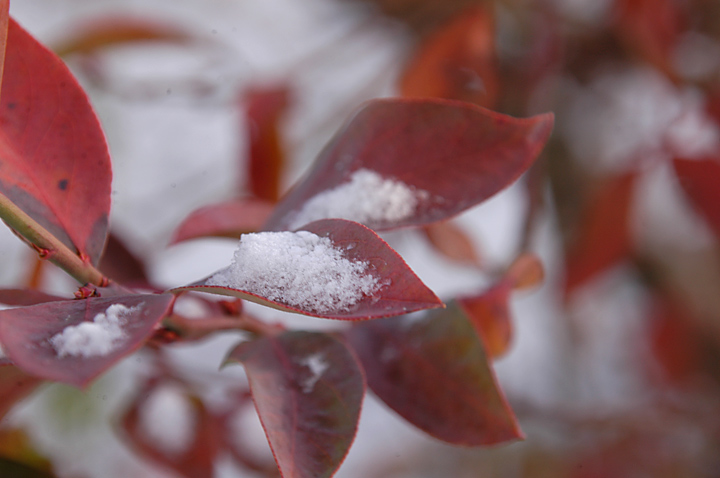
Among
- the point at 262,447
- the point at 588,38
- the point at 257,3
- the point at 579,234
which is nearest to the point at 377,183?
the point at 262,447

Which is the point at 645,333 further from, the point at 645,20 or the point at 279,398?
the point at 279,398

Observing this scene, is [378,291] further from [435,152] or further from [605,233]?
[605,233]

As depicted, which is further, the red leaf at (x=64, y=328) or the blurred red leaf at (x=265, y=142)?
the blurred red leaf at (x=265, y=142)

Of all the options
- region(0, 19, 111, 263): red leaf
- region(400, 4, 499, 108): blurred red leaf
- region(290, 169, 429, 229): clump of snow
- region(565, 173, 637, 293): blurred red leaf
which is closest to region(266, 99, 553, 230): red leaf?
region(290, 169, 429, 229): clump of snow

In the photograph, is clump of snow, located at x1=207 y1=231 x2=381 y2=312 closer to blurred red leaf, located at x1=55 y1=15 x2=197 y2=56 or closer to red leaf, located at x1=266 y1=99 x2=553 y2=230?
red leaf, located at x1=266 y1=99 x2=553 y2=230

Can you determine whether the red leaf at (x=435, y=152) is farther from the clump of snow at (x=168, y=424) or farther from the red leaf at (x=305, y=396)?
the clump of snow at (x=168, y=424)

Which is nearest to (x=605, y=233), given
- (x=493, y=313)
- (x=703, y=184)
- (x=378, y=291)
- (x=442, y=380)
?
(x=703, y=184)

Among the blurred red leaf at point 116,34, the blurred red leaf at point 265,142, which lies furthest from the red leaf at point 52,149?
the blurred red leaf at point 116,34
